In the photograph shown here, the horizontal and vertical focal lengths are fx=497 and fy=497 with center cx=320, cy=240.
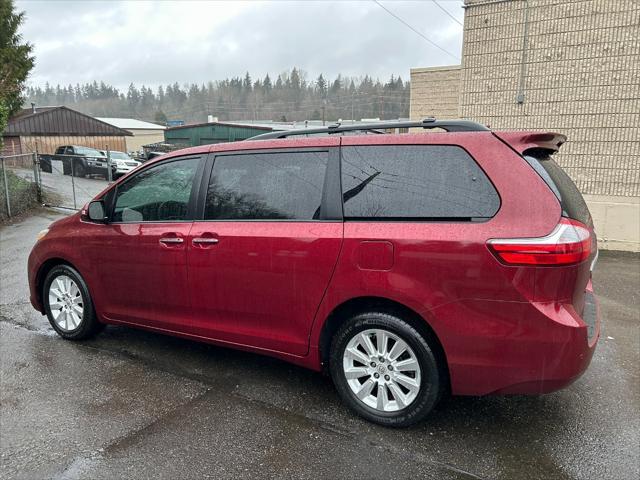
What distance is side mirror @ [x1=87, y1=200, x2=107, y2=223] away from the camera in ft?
13.7

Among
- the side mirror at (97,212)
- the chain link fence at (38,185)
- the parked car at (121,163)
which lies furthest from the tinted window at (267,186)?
the parked car at (121,163)

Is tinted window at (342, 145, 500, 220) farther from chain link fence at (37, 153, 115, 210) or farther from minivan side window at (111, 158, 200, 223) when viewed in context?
chain link fence at (37, 153, 115, 210)

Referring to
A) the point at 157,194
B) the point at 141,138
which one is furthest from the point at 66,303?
the point at 141,138

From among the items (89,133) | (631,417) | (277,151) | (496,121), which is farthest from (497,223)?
(89,133)

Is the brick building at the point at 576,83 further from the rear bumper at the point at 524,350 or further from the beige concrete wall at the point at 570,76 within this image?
the rear bumper at the point at 524,350

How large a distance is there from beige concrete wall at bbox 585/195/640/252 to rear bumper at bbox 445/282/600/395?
6587 millimetres

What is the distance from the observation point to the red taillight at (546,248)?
8.45ft

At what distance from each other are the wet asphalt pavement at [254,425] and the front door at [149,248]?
0.47 m

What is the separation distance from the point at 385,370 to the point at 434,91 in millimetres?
16255

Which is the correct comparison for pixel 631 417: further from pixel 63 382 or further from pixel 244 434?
pixel 63 382

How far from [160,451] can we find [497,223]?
2.29 metres

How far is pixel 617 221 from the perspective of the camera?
27.5ft

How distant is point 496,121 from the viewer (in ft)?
30.5

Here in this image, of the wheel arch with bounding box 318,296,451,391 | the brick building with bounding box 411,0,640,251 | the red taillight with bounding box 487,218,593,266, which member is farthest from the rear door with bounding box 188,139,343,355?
the brick building with bounding box 411,0,640,251
